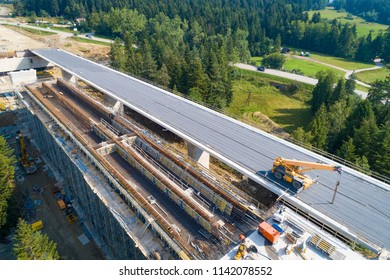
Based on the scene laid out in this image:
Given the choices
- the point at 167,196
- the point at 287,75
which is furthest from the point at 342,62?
the point at 167,196

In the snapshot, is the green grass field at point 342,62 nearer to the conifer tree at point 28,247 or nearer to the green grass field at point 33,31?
the conifer tree at point 28,247

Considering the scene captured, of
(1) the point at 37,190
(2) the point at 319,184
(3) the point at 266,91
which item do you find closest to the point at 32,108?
(1) the point at 37,190

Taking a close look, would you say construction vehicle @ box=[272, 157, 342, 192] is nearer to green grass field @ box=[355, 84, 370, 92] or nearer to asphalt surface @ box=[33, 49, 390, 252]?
asphalt surface @ box=[33, 49, 390, 252]

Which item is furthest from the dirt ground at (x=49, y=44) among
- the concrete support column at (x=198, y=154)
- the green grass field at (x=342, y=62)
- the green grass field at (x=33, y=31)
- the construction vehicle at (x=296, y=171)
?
the green grass field at (x=342, y=62)

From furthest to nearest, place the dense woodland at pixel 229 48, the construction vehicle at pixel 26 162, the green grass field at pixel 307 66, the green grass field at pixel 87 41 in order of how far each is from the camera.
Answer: the green grass field at pixel 87 41, the green grass field at pixel 307 66, the dense woodland at pixel 229 48, the construction vehicle at pixel 26 162

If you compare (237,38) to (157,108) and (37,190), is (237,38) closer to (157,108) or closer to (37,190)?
(157,108)

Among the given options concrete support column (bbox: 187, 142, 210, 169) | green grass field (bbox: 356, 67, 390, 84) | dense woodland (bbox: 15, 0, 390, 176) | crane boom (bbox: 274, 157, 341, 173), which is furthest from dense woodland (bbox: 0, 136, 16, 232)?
green grass field (bbox: 356, 67, 390, 84)
